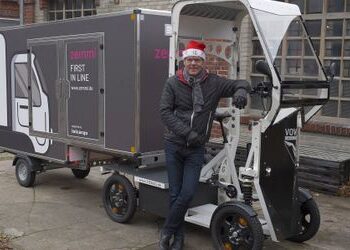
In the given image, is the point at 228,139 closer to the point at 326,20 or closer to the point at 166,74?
the point at 166,74

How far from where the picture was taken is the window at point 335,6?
25.7ft

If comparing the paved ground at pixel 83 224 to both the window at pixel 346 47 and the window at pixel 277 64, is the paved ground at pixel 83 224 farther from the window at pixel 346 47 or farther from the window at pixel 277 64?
the window at pixel 346 47

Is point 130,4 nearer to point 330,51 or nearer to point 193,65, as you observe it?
point 330,51

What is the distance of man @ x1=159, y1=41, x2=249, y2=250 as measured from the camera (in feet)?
15.3

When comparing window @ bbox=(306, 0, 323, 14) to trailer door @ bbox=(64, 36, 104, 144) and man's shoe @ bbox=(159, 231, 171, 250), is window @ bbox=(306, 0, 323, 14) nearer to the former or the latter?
trailer door @ bbox=(64, 36, 104, 144)

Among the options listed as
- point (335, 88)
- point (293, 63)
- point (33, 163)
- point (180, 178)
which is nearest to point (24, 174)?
point (33, 163)

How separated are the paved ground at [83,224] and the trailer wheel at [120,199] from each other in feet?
0.38

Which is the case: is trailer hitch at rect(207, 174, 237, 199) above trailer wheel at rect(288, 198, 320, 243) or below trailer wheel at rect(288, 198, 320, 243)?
above

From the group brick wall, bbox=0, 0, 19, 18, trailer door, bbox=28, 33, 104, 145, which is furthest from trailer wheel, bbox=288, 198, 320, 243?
brick wall, bbox=0, 0, 19, 18

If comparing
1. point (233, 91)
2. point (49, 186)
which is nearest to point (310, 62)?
point (233, 91)

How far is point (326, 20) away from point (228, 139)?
3.81 meters

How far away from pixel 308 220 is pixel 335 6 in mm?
3954

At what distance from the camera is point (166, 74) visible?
5.86m

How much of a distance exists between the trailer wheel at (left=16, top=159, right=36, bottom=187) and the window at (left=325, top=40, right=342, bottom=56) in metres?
4.72
